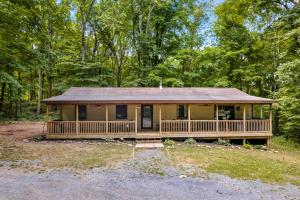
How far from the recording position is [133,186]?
24.2 ft

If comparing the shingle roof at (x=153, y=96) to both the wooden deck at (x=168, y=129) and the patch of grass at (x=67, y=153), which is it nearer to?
the wooden deck at (x=168, y=129)

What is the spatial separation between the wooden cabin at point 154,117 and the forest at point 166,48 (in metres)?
5.56

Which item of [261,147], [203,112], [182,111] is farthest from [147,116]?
[261,147]

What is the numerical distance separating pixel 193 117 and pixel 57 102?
8.26m

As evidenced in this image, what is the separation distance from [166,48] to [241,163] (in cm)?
2042

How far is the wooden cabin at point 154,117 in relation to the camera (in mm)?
14359

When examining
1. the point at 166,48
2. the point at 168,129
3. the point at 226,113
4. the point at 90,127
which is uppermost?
the point at 166,48

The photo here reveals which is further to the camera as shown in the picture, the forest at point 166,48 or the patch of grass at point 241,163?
the forest at point 166,48

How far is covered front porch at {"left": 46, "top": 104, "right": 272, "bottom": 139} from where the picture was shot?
14555 mm

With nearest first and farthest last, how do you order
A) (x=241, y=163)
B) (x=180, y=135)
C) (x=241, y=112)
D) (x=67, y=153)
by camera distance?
(x=241, y=163)
(x=67, y=153)
(x=180, y=135)
(x=241, y=112)

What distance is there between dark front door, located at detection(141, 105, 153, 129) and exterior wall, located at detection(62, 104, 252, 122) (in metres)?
0.20

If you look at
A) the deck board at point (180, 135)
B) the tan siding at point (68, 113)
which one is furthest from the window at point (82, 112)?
the deck board at point (180, 135)

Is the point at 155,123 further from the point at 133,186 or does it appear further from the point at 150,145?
the point at 133,186

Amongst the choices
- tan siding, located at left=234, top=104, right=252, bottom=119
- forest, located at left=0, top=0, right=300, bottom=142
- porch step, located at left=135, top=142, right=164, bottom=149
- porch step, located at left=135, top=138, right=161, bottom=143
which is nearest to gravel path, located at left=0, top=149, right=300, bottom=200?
porch step, located at left=135, top=142, right=164, bottom=149
